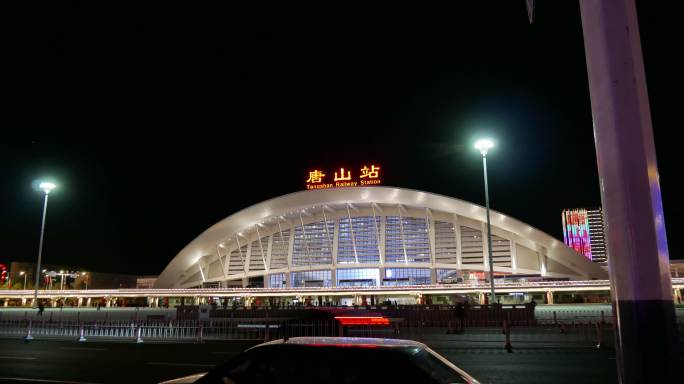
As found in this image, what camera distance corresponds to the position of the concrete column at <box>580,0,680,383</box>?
3.63 metres

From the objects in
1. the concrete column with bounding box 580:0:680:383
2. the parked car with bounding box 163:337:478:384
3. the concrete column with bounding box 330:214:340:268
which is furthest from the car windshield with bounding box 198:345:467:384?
the concrete column with bounding box 330:214:340:268

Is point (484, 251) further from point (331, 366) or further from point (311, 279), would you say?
point (331, 366)

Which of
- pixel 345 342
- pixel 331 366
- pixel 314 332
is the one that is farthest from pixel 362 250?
pixel 331 366

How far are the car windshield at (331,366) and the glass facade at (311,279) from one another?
74.2 m

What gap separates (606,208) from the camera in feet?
13.1

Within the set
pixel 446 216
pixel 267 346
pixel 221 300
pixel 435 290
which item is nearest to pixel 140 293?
pixel 221 300

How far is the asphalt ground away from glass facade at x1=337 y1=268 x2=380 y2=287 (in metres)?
57.3

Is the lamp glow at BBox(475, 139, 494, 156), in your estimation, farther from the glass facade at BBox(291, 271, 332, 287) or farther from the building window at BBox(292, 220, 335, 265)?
the glass facade at BBox(291, 271, 332, 287)

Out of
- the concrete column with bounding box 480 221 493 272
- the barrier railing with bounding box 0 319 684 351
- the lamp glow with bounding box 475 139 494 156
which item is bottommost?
the barrier railing with bounding box 0 319 684 351

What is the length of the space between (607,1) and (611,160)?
1.38 metres

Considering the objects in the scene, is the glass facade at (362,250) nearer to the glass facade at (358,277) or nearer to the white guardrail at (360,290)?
the glass facade at (358,277)

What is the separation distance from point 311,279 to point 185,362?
66052 millimetres

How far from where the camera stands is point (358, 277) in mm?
76062

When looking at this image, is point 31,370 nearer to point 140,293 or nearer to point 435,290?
point 435,290
